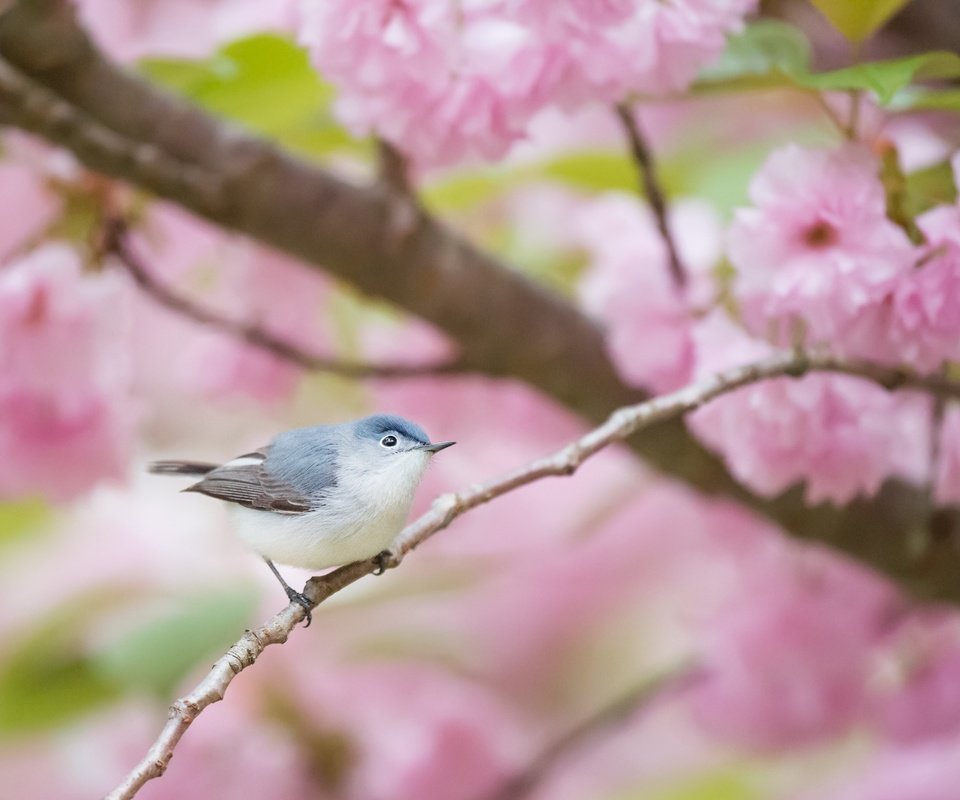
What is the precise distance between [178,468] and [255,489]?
0.03 m

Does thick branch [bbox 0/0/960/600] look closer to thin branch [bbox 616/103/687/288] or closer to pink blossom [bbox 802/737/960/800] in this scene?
thin branch [bbox 616/103/687/288]

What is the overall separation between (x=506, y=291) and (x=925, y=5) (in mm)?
331

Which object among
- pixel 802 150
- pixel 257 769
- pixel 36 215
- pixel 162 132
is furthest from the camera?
pixel 257 769

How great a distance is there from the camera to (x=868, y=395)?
20.2 inches

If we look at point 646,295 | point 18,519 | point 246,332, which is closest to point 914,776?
point 646,295

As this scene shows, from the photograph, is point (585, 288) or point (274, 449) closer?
point (274, 449)

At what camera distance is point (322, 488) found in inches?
17.7

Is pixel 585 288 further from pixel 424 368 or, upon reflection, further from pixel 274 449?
pixel 274 449

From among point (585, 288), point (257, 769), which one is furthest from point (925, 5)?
point (257, 769)

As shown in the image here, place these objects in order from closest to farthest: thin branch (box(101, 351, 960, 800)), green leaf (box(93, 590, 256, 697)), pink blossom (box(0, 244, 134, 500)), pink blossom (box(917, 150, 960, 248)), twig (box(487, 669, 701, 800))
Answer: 1. thin branch (box(101, 351, 960, 800))
2. pink blossom (box(917, 150, 960, 248))
3. pink blossom (box(0, 244, 134, 500))
4. green leaf (box(93, 590, 256, 697))
5. twig (box(487, 669, 701, 800))

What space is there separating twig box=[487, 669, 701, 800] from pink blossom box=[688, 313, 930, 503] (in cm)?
40

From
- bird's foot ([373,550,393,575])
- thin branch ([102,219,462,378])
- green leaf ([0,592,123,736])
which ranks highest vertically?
thin branch ([102,219,462,378])

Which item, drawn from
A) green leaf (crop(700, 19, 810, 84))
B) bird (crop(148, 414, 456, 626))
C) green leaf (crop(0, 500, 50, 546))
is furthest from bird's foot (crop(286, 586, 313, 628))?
green leaf (crop(0, 500, 50, 546))

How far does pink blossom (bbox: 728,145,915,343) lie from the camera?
438 mm
